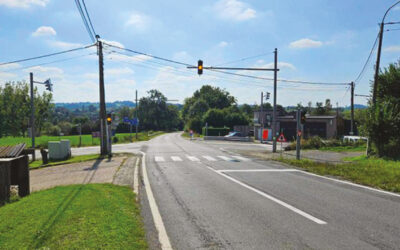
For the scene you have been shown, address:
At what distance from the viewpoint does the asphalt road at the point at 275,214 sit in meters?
5.22

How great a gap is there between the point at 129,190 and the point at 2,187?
3.59 m

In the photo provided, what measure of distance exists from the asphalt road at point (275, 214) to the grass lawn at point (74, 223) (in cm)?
81

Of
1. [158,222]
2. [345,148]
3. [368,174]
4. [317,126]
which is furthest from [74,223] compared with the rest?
[317,126]

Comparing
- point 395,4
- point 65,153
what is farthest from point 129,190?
point 395,4

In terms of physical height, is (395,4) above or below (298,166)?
above

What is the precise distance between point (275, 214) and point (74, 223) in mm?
4295

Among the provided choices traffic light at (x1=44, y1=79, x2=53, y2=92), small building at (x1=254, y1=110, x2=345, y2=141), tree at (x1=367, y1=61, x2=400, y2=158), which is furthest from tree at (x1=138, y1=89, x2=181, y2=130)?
tree at (x1=367, y1=61, x2=400, y2=158)

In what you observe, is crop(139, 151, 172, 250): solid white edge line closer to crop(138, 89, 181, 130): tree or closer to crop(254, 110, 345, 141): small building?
crop(254, 110, 345, 141): small building

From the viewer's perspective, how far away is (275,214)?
6.86 m

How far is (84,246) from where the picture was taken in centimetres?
455

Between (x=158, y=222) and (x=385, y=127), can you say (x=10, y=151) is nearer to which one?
(x=158, y=222)

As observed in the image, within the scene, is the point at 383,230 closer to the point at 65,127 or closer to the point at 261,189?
the point at 261,189

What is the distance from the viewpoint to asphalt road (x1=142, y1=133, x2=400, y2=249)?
522 cm

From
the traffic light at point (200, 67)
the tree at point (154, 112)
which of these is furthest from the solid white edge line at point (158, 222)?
the tree at point (154, 112)
